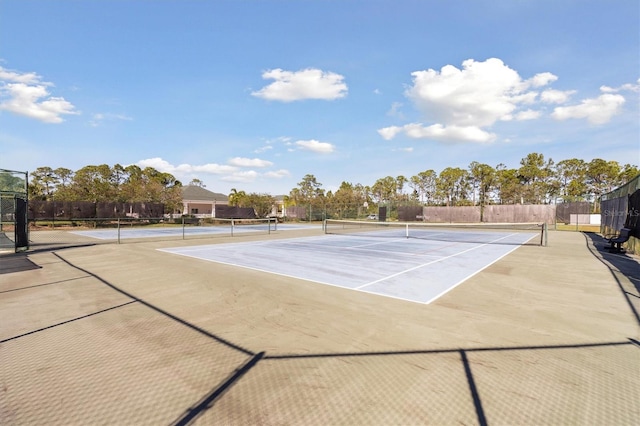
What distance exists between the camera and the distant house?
70.9 m

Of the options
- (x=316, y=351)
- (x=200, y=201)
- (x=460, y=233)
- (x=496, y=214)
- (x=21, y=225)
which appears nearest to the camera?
(x=316, y=351)

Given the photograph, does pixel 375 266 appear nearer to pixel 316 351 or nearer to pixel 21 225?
pixel 316 351

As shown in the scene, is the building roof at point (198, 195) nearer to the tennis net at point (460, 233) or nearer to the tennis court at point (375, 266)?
→ the tennis net at point (460, 233)

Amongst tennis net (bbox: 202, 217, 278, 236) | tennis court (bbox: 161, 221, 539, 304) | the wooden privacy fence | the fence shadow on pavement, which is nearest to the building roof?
tennis net (bbox: 202, 217, 278, 236)

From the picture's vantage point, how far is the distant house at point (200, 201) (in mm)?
70875

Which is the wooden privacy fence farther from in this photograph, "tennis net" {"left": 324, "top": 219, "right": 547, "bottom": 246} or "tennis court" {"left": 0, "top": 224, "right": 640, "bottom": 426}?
"tennis court" {"left": 0, "top": 224, "right": 640, "bottom": 426}

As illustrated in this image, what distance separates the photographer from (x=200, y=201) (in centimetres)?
7162

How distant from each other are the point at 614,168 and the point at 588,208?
106 ft

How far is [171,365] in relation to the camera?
3.66m

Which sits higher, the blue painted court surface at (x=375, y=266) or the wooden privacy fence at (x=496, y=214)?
the wooden privacy fence at (x=496, y=214)

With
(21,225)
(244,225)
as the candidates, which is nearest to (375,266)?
(21,225)

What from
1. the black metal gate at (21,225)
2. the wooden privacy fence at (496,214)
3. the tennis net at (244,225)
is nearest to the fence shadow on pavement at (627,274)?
the tennis net at (244,225)

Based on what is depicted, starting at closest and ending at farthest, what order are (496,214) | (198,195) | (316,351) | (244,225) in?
1. (316,351)
2. (244,225)
3. (496,214)
4. (198,195)

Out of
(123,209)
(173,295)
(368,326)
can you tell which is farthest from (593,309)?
(123,209)
